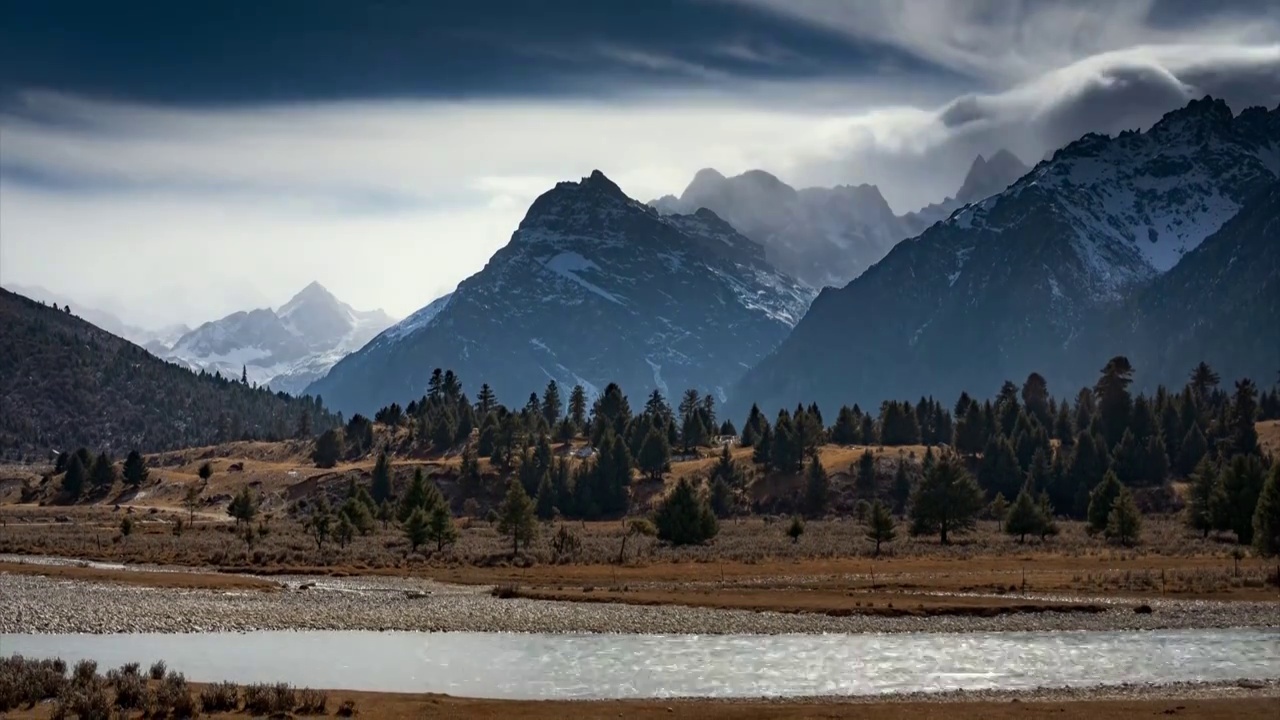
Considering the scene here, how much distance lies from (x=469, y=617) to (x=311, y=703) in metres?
29.9

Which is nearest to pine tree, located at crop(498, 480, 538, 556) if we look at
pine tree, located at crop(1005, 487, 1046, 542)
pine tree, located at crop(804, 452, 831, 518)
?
pine tree, located at crop(1005, 487, 1046, 542)

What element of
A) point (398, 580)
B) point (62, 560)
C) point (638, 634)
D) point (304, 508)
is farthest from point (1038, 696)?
point (304, 508)

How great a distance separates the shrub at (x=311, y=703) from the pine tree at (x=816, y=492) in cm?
13823

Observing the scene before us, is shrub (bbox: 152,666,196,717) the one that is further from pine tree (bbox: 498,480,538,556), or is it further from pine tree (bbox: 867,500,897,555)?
pine tree (bbox: 867,500,897,555)

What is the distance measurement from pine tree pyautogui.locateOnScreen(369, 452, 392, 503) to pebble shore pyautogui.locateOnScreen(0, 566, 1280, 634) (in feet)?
360

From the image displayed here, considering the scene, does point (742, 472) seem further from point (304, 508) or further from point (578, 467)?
point (304, 508)

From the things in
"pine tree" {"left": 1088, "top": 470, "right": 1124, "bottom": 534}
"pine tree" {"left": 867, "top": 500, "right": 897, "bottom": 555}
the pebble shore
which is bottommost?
the pebble shore

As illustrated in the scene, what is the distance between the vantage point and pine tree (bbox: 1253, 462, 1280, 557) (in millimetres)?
94938

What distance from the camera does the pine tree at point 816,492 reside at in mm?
176125

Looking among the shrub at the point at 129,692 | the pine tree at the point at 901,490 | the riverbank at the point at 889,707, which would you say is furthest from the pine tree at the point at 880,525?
the shrub at the point at 129,692

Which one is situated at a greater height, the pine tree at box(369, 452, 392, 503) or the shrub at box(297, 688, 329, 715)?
the pine tree at box(369, 452, 392, 503)

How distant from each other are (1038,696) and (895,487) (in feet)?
450

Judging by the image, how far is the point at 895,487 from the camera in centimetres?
18125

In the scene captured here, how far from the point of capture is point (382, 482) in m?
191
